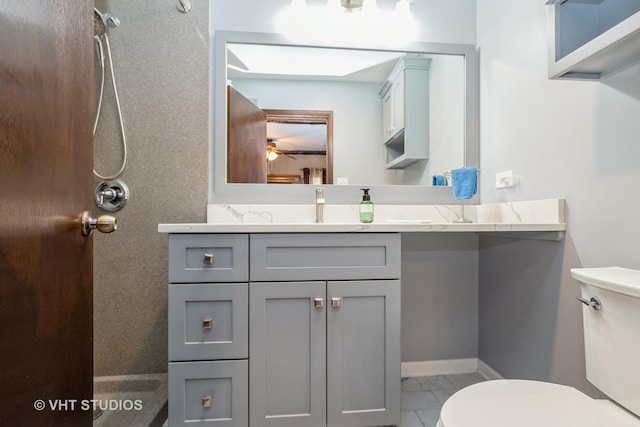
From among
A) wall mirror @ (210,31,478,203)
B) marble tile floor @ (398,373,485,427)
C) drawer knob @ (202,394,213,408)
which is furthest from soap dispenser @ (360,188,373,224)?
drawer knob @ (202,394,213,408)

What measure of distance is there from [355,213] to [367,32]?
1.01 metres

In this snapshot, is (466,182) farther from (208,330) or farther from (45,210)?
(45,210)

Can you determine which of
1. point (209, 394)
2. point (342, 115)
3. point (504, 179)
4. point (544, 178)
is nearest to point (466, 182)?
point (504, 179)

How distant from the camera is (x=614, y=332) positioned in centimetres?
82

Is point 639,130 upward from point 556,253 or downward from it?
upward

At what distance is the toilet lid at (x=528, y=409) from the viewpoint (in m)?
0.70

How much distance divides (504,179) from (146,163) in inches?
70.9

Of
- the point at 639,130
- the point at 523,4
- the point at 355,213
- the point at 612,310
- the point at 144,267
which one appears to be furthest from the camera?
the point at 355,213

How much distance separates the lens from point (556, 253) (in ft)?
4.04

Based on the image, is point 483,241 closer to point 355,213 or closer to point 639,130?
point 355,213

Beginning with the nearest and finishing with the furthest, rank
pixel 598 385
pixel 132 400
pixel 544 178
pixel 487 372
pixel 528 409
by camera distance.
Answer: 1. pixel 528 409
2. pixel 598 385
3. pixel 544 178
4. pixel 132 400
5. pixel 487 372

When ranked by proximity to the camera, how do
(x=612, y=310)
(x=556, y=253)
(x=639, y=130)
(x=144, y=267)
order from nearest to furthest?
(x=612, y=310) < (x=639, y=130) < (x=556, y=253) < (x=144, y=267)

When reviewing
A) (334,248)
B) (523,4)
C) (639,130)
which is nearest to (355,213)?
(334,248)

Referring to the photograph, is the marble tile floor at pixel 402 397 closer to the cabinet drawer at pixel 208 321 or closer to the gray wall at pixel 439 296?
the gray wall at pixel 439 296
